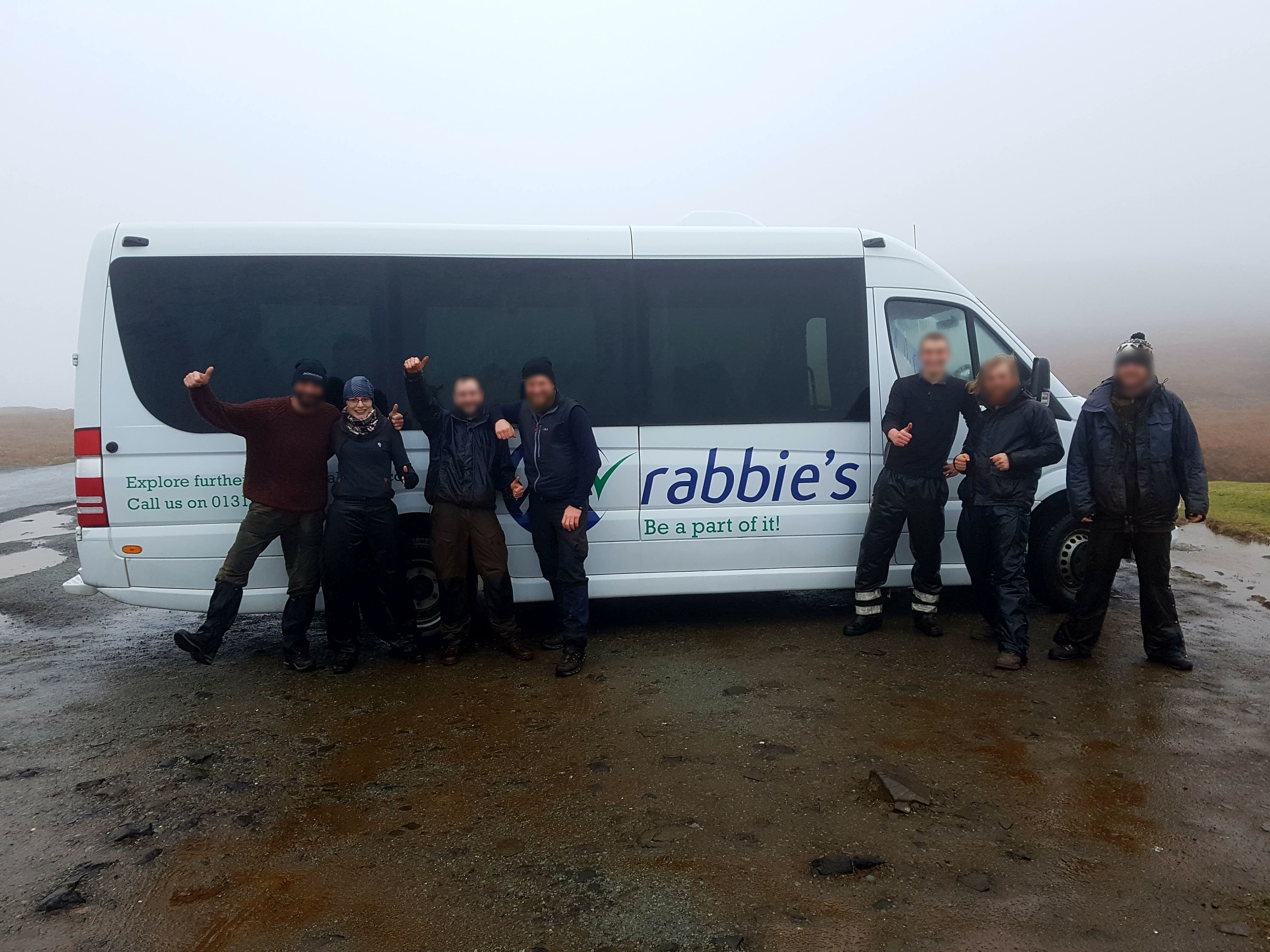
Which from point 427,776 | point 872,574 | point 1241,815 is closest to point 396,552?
point 427,776

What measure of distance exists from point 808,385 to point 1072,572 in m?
2.40

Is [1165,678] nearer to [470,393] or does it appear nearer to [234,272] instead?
[470,393]

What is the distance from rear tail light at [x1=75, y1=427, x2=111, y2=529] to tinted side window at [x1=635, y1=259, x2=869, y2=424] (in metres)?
3.31

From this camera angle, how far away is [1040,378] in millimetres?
5277

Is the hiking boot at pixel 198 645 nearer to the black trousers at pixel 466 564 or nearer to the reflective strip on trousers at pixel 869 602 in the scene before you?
the black trousers at pixel 466 564

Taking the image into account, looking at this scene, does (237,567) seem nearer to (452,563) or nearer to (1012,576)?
(452,563)

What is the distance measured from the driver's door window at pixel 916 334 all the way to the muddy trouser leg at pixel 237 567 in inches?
161

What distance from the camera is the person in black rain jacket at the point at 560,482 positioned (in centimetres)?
484

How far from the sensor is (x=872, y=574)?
542 centimetres

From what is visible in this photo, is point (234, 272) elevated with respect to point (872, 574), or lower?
elevated

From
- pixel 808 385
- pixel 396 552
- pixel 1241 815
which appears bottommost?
pixel 1241 815

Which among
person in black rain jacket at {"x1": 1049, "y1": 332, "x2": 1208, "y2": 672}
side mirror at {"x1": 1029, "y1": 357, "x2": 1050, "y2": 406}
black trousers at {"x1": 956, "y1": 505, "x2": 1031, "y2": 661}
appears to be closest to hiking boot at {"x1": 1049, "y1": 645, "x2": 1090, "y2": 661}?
person in black rain jacket at {"x1": 1049, "y1": 332, "x2": 1208, "y2": 672}

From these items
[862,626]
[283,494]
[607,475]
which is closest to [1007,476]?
[862,626]

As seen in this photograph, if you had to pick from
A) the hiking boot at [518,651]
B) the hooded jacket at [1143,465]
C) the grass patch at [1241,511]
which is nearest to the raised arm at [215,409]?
the hiking boot at [518,651]
